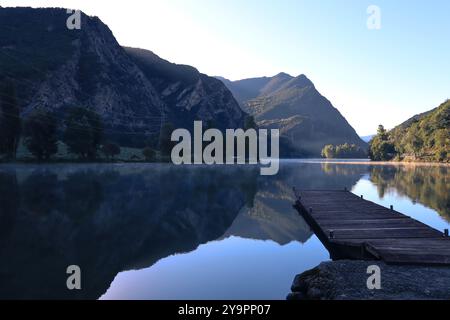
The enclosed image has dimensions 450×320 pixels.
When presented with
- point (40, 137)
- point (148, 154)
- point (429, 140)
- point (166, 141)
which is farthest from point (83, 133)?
point (429, 140)

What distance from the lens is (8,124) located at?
287 ft

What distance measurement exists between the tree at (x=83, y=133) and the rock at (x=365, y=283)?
336ft

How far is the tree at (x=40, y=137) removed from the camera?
3664 inches

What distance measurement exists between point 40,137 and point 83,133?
573 inches

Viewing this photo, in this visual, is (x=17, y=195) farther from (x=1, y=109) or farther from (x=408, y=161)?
(x=408, y=161)

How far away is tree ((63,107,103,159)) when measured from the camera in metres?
105

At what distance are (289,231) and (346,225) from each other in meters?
5.37

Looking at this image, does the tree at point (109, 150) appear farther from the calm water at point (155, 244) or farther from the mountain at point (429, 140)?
the mountain at point (429, 140)

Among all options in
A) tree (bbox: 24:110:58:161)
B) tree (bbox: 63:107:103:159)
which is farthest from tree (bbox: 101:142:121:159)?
tree (bbox: 24:110:58:161)

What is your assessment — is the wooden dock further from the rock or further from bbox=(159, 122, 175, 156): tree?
bbox=(159, 122, 175, 156): tree

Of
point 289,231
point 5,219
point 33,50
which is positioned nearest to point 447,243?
point 289,231

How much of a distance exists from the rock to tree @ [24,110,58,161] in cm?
9440

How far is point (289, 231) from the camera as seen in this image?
28.7 metres
